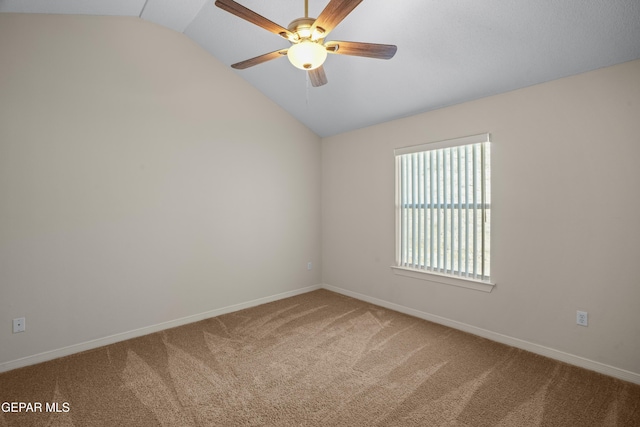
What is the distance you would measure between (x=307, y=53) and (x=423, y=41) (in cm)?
129

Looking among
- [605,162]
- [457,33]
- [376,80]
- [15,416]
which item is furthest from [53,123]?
[605,162]

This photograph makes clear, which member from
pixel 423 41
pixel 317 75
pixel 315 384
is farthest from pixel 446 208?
pixel 315 384

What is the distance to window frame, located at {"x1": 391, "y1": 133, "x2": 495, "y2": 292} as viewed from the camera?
304 centimetres

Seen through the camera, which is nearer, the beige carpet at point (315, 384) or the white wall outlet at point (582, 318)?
the beige carpet at point (315, 384)

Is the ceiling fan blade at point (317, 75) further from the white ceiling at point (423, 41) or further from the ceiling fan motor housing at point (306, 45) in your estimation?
the white ceiling at point (423, 41)

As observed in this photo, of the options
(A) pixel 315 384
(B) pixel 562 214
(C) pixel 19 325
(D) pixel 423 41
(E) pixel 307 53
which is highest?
(D) pixel 423 41

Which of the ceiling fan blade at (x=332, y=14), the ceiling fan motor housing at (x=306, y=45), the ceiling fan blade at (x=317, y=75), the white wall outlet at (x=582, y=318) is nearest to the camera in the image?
the ceiling fan blade at (x=332, y=14)

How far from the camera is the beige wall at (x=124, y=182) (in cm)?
257

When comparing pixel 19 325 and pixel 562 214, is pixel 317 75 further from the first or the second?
pixel 19 325

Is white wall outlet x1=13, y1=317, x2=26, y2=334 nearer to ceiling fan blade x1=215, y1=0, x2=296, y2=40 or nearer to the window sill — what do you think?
ceiling fan blade x1=215, y1=0, x2=296, y2=40

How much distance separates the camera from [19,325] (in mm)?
2553

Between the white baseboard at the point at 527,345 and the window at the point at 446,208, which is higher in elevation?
the window at the point at 446,208

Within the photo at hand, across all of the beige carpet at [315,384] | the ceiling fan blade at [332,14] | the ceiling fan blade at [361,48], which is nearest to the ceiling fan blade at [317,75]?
the ceiling fan blade at [361,48]

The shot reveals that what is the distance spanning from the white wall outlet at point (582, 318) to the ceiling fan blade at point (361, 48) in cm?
247
